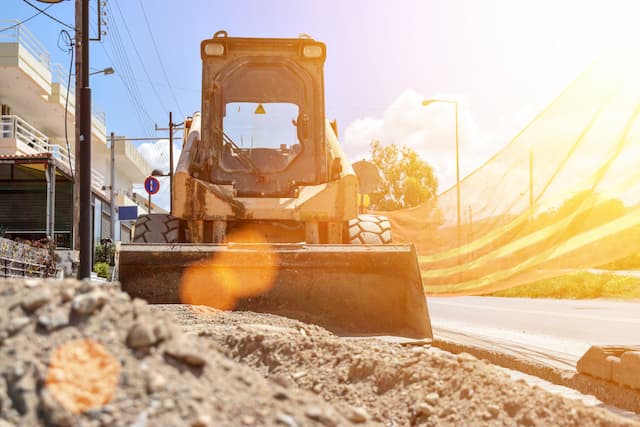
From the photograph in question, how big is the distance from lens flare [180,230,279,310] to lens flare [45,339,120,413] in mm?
3765

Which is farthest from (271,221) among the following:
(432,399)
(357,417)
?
(357,417)

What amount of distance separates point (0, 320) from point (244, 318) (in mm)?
3114

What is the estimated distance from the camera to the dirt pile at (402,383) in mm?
3139

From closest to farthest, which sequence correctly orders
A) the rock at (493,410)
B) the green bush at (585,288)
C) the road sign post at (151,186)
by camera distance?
the rock at (493,410) → the green bush at (585,288) → the road sign post at (151,186)

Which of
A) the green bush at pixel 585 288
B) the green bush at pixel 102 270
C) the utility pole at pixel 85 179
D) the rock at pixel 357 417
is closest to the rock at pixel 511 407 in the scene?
the rock at pixel 357 417

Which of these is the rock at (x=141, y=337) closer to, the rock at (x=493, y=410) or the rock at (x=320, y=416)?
the rock at (x=320, y=416)

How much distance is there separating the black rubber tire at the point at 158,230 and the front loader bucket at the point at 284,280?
183 centimetres

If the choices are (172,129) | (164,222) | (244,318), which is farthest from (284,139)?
(172,129)

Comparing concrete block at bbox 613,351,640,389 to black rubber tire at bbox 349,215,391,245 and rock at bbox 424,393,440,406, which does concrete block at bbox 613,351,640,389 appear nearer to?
rock at bbox 424,393,440,406

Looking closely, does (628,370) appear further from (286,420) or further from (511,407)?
(286,420)

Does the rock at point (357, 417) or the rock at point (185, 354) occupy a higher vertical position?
the rock at point (185, 354)

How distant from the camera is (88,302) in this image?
2.59m

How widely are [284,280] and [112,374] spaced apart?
4005 millimetres

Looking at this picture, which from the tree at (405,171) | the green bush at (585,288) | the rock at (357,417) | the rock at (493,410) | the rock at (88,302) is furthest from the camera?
the tree at (405,171)
